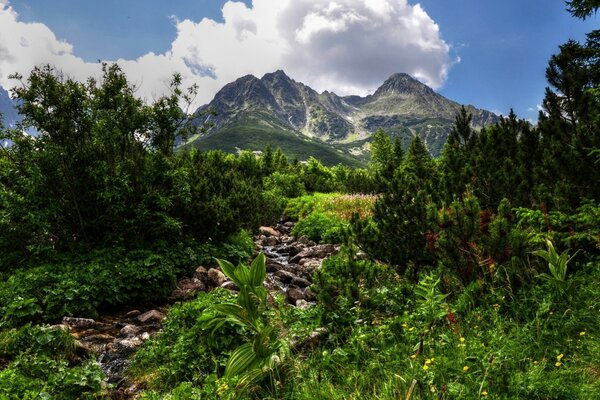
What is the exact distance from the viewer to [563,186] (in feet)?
16.8

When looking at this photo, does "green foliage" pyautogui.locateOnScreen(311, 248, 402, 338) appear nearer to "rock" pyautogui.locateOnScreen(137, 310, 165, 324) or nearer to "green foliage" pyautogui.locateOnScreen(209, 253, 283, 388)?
"green foliage" pyautogui.locateOnScreen(209, 253, 283, 388)

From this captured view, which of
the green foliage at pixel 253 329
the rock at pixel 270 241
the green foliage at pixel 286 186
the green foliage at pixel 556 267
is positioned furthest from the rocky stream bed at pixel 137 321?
the green foliage at pixel 286 186

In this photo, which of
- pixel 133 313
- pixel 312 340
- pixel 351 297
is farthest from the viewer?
pixel 133 313

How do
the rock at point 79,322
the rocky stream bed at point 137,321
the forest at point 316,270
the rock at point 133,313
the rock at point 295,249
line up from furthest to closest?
the rock at point 295,249
the rock at point 133,313
the rock at point 79,322
the rocky stream bed at point 137,321
the forest at point 316,270

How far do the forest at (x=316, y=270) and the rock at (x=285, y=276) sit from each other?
177cm

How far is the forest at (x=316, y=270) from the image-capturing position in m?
3.71

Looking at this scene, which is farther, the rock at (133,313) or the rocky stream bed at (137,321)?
the rock at (133,313)

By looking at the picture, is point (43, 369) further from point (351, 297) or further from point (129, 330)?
point (351, 297)

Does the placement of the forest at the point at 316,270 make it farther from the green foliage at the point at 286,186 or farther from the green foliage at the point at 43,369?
the green foliage at the point at 286,186

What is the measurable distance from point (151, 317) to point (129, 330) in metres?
0.64

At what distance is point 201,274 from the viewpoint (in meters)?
9.81

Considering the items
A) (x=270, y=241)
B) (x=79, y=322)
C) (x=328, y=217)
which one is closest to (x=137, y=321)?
(x=79, y=322)

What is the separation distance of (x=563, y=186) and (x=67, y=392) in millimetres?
6813

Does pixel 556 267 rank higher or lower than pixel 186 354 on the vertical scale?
higher
